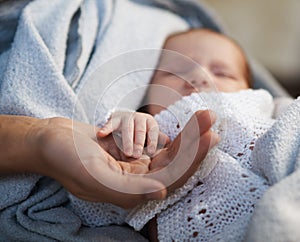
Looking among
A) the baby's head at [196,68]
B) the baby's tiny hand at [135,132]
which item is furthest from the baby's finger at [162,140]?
the baby's head at [196,68]

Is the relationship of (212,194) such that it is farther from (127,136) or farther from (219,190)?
(127,136)

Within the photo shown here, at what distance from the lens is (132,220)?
67cm

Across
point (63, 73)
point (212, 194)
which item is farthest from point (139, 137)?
point (63, 73)

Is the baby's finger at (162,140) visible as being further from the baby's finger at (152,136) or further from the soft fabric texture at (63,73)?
the soft fabric texture at (63,73)

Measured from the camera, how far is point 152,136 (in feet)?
2.21

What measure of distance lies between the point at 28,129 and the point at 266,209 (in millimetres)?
333

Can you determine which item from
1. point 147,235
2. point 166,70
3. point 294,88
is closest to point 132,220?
point 147,235

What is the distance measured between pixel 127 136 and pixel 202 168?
0.12 meters

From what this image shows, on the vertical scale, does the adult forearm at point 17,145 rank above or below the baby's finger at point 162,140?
below

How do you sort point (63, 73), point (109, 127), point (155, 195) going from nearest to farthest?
1. point (155, 195)
2. point (109, 127)
3. point (63, 73)

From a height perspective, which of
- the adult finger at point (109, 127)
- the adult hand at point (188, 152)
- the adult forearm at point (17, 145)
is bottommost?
the adult forearm at point (17, 145)

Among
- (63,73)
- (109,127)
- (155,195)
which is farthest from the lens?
(63,73)

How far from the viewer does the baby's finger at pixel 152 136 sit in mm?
664

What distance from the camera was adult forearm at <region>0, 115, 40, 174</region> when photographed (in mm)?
632
